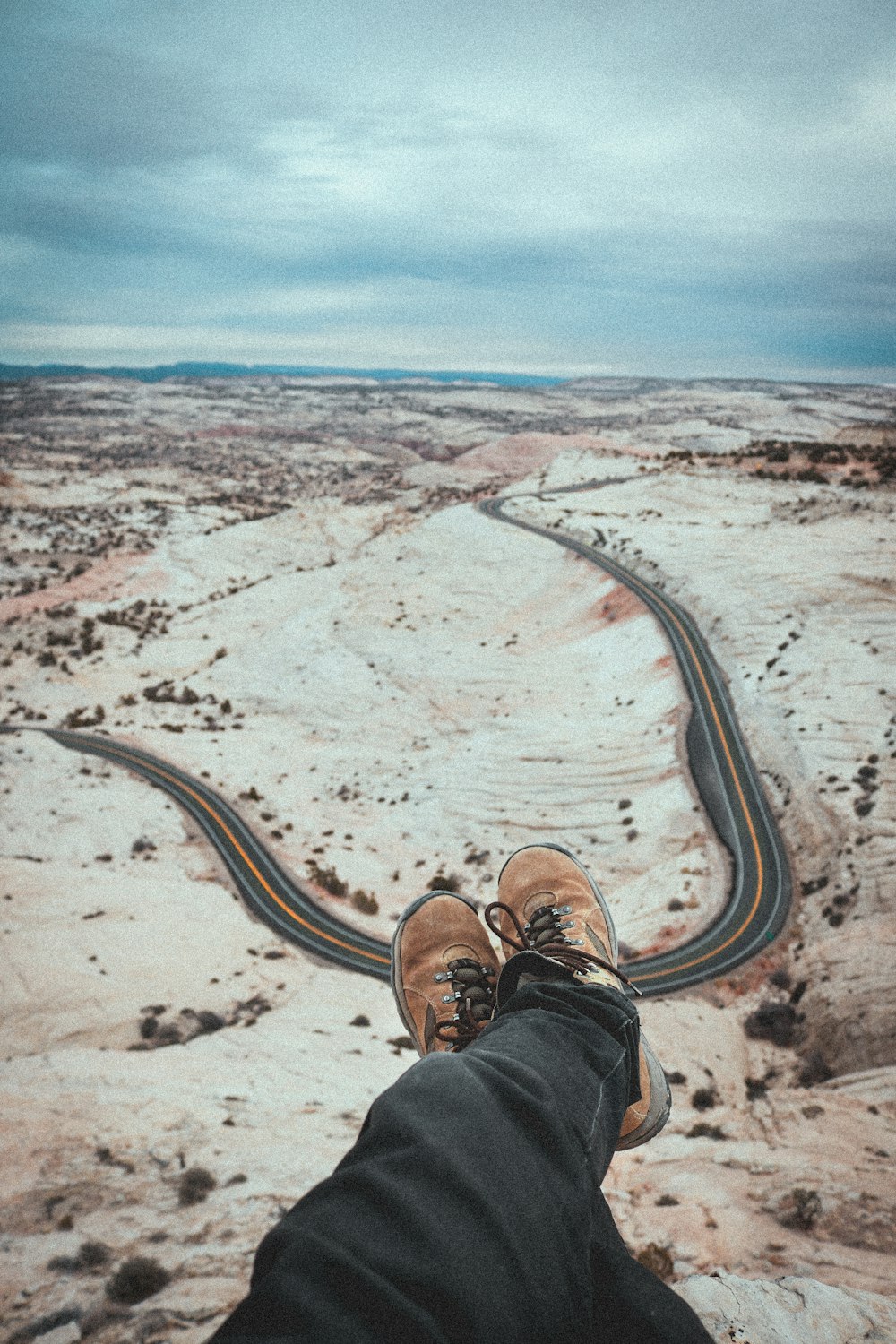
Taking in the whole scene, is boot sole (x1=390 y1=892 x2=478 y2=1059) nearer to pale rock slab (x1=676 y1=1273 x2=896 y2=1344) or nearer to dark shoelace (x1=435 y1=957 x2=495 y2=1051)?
dark shoelace (x1=435 y1=957 x2=495 y2=1051)

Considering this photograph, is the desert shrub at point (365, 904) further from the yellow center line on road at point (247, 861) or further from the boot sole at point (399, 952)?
the boot sole at point (399, 952)

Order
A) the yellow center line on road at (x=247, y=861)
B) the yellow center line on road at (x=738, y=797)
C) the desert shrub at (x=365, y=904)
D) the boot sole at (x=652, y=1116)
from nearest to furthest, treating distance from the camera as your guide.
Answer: the boot sole at (x=652, y=1116) < the yellow center line on road at (x=738, y=797) < the yellow center line on road at (x=247, y=861) < the desert shrub at (x=365, y=904)

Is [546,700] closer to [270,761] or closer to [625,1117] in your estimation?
[270,761]

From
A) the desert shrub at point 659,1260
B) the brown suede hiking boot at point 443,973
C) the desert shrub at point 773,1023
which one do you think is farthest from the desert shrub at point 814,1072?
the brown suede hiking boot at point 443,973

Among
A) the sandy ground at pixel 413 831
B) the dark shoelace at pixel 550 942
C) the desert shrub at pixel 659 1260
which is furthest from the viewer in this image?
the sandy ground at pixel 413 831

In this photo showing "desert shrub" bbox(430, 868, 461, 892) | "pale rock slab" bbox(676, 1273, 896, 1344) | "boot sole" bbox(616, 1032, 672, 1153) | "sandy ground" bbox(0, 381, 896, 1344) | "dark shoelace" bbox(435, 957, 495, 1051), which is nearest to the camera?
"boot sole" bbox(616, 1032, 672, 1153)

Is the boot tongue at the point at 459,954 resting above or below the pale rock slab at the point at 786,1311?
above

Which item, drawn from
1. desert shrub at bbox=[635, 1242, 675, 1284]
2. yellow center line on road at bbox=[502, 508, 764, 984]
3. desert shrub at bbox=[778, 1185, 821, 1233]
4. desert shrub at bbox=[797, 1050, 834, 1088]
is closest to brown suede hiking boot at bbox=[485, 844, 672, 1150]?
desert shrub at bbox=[635, 1242, 675, 1284]

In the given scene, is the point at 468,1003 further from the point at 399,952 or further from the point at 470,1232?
the point at 470,1232
